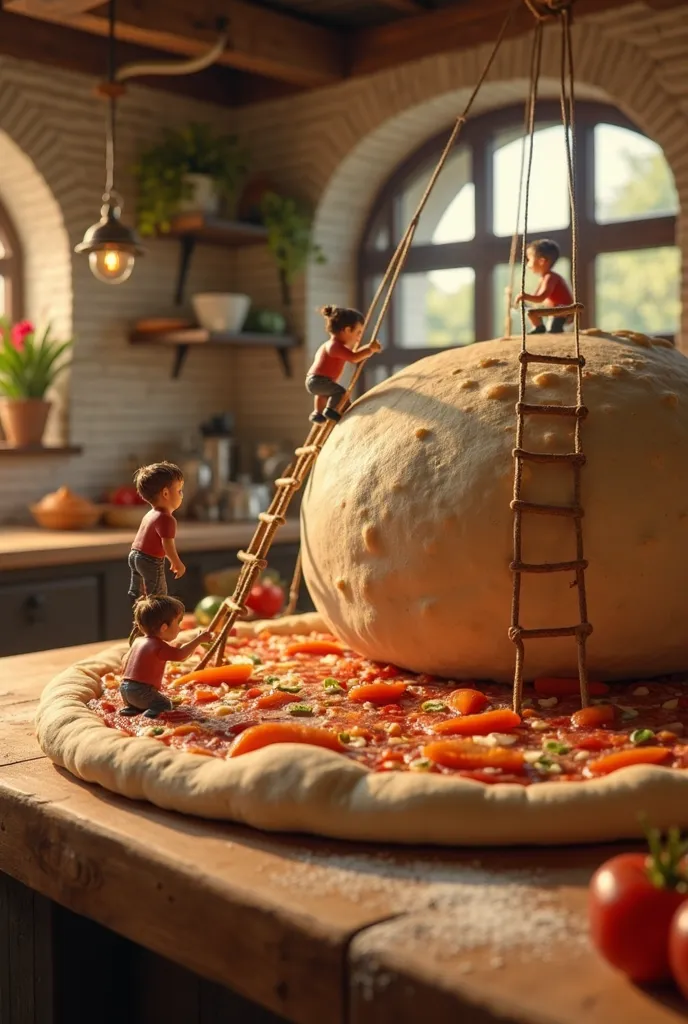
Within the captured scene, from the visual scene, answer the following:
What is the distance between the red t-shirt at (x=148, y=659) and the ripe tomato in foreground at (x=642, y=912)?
2.92 ft

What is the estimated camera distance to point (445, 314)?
5.68 metres

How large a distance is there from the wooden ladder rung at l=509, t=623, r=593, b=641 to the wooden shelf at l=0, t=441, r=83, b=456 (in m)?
3.79

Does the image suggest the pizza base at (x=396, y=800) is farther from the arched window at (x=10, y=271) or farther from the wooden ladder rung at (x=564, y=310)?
the arched window at (x=10, y=271)

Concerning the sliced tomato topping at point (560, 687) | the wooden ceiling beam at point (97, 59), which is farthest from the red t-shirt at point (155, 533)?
the wooden ceiling beam at point (97, 59)

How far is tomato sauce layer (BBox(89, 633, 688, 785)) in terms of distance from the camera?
1568 millimetres

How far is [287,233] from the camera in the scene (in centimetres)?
563

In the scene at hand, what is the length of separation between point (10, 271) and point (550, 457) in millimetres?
4462

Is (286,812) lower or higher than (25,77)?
lower

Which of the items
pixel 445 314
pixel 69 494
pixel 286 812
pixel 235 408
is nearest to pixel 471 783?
pixel 286 812

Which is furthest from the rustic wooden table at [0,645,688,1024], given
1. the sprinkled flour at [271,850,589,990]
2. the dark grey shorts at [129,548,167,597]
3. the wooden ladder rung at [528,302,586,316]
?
the wooden ladder rung at [528,302,586,316]

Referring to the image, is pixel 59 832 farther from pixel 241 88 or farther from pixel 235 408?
pixel 241 88

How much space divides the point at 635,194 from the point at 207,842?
419 cm

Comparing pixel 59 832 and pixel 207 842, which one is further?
pixel 59 832

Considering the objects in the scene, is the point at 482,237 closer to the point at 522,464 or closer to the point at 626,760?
the point at 522,464
